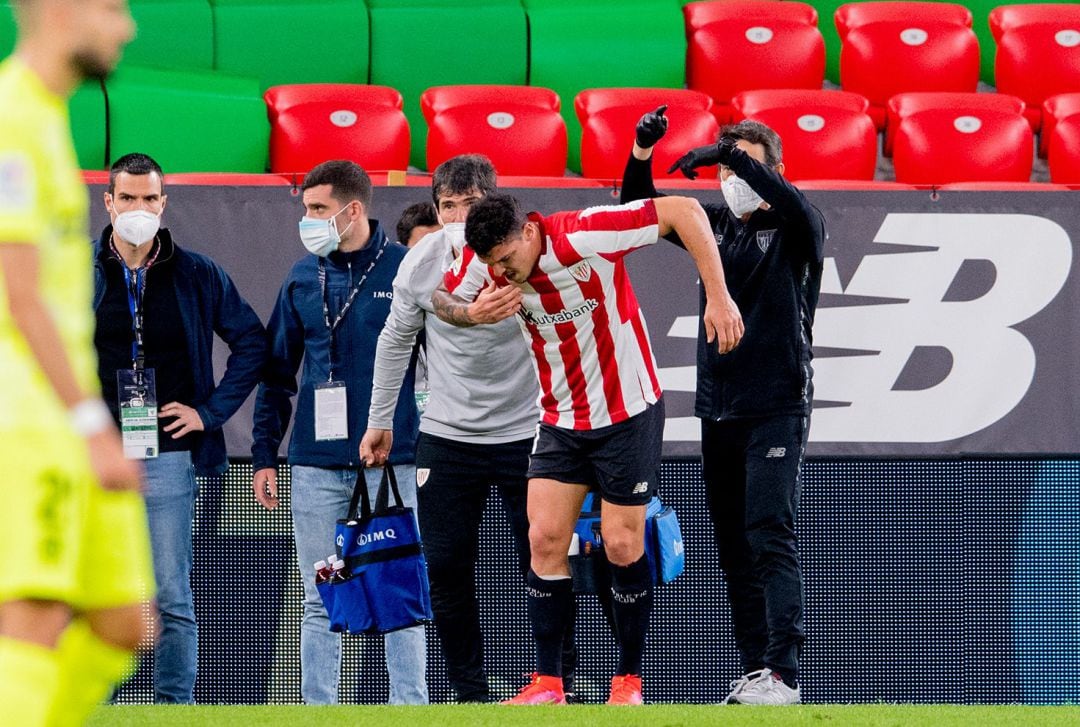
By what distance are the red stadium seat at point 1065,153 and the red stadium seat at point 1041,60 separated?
1213 millimetres

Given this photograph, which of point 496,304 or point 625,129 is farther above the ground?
point 625,129

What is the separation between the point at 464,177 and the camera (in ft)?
17.2

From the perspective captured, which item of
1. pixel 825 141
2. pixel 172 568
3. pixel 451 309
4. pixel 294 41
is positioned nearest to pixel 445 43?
pixel 294 41

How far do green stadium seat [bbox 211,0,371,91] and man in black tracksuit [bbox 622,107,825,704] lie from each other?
4370mm

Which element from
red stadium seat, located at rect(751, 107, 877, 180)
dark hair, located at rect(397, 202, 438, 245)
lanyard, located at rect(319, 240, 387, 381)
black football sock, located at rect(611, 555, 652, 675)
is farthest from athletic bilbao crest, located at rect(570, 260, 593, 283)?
red stadium seat, located at rect(751, 107, 877, 180)

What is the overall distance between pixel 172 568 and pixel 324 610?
0.63m

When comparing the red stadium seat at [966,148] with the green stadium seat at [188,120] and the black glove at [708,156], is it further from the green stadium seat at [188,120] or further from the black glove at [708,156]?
the black glove at [708,156]

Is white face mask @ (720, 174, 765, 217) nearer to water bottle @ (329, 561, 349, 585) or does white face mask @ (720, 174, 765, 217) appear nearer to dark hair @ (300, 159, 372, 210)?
dark hair @ (300, 159, 372, 210)

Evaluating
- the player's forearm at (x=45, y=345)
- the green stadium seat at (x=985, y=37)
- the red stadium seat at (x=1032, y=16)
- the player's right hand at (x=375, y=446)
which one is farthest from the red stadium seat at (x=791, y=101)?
the player's forearm at (x=45, y=345)

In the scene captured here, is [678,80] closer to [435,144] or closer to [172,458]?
[435,144]

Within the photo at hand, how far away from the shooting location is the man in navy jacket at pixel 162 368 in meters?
5.04

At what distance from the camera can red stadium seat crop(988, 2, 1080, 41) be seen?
945cm

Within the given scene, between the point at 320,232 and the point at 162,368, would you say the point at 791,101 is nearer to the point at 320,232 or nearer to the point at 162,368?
the point at 320,232

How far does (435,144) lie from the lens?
7.91 metres
